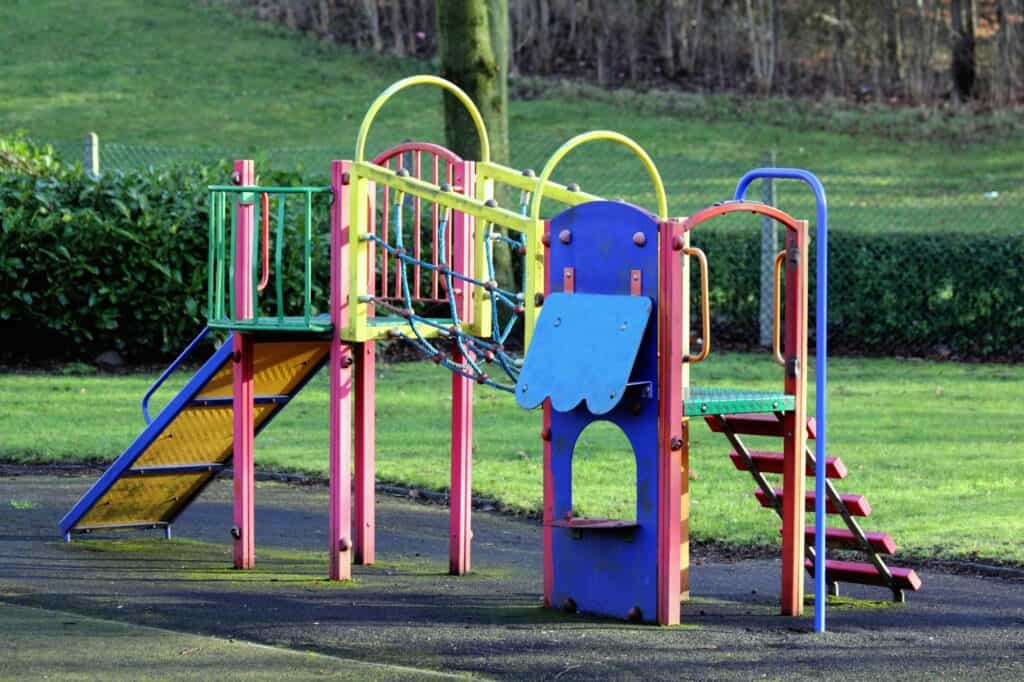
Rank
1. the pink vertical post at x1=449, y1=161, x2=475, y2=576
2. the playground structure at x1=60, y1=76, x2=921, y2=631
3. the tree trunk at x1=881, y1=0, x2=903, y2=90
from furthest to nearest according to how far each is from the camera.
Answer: the tree trunk at x1=881, y1=0, x2=903, y2=90
the pink vertical post at x1=449, y1=161, x2=475, y2=576
the playground structure at x1=60, y1=76, x2=921, y2=631

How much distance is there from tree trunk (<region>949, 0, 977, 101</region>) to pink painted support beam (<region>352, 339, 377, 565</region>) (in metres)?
27.5

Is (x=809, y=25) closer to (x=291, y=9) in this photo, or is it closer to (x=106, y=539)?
(x=291, y=9)

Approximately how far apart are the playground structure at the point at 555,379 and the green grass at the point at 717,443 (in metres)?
1.50

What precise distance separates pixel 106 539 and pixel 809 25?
29192mm

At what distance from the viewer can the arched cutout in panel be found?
8727mm

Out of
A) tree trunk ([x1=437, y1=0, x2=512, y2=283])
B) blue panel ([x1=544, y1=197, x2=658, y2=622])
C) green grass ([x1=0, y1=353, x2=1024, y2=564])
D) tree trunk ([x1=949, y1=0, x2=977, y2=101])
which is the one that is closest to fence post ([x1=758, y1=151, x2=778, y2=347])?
green grass ([x1=0, y1=353, x2=1024, y2=564])

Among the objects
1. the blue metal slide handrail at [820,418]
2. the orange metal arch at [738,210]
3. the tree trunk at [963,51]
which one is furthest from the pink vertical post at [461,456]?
the tree trunk at [963,51]

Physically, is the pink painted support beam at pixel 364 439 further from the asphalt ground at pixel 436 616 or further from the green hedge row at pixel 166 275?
the green hedge row at pixel 166 275

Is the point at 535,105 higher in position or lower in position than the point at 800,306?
higher

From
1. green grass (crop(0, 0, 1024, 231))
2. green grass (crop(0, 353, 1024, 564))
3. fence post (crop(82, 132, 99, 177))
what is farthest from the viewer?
green grass (crop(0, 0, 1024, 231))

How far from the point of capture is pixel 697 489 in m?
9.52

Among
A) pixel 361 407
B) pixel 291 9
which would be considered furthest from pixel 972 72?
pixel 361 407

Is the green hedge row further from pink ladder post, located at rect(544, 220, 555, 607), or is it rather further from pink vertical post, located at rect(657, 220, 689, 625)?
pink vertical post, located at rect(657, 220, 689, 625)

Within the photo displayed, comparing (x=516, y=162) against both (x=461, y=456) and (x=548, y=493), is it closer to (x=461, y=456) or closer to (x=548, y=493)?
(x=461, y=456)
